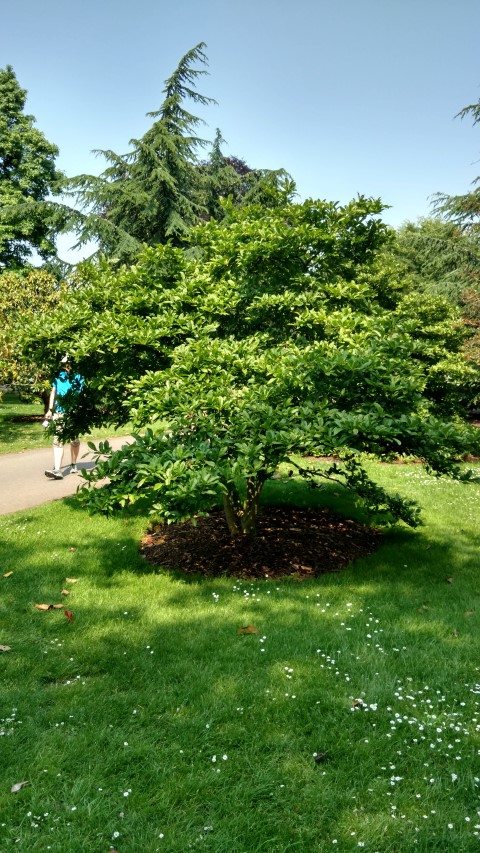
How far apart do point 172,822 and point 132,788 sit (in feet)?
0.85

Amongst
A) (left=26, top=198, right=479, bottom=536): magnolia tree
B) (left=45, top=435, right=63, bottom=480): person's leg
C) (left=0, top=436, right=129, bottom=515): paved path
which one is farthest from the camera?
(left=45, top=435, right=63, bottom=480): person's leg

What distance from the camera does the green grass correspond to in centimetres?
1233

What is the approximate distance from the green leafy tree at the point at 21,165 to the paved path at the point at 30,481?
51.8 ft

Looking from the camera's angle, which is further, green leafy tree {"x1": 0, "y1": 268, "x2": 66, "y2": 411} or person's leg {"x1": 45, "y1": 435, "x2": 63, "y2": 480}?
green leafy tree {"x1": 0, "y1": 268, "x2": 66, "y2": 411}

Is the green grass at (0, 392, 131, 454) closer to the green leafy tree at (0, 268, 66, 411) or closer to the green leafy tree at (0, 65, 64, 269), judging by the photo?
the green leafy tree at (0, 268, 66, 411)

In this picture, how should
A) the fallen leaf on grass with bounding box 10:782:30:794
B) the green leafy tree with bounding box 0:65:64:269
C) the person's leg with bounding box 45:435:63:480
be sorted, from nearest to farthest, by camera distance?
the fallen leaf on grass with bounding box 10:782:30:794
the person's leg with bounding box 45:435:63:480
the green leafy tree with bounding box 0:65:64:269

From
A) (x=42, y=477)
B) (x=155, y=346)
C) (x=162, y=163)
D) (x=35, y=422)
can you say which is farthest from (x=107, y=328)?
(x=162, y=163)

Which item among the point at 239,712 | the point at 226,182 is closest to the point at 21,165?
the point at 226,182

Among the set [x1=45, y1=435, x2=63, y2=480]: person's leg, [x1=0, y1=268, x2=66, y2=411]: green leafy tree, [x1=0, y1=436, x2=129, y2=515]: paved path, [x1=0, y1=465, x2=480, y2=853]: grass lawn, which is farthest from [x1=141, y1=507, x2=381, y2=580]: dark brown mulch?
[x1=0, y1=268, x2=66, y2=411]: green leafy tree

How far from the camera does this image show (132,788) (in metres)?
2.39

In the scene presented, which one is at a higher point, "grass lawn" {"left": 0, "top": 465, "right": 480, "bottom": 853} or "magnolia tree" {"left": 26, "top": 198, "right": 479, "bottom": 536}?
"magnolia tree" {"left": 26, "top": 198, "right": 479, "bottom": 536}

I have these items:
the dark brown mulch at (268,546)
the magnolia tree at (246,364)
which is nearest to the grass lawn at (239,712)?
the dark brown mulch at (268,546)

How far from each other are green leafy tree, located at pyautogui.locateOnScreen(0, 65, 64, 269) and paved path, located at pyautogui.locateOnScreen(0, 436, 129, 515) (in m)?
15.8

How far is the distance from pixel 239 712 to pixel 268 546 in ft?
8.87
